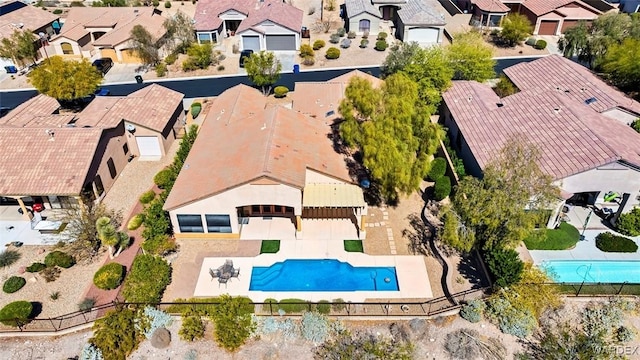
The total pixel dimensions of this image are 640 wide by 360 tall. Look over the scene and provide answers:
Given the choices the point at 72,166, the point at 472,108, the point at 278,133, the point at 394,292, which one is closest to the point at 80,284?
the point at 72,166

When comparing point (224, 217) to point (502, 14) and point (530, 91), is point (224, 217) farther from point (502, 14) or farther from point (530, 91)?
point (502, 14)

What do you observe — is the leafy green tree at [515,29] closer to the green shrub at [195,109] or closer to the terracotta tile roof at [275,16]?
the terracotta tile roof at [275,16]

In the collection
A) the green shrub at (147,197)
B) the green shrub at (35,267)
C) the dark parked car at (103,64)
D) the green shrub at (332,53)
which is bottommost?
the green shrub at (35,267)

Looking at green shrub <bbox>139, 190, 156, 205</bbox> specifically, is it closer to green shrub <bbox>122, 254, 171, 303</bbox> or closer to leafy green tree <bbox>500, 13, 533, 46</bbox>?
green shrub <bbox>122, 254, 171, 303</bbox>

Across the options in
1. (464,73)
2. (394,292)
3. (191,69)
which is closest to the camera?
(394,292)

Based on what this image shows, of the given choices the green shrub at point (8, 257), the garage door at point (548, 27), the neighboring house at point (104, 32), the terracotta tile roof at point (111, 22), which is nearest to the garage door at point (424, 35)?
the garage door at point (548, 27)

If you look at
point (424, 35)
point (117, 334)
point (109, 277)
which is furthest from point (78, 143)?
point (424, 35)

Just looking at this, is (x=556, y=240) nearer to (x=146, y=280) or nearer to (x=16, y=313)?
(x=146, y=280)
